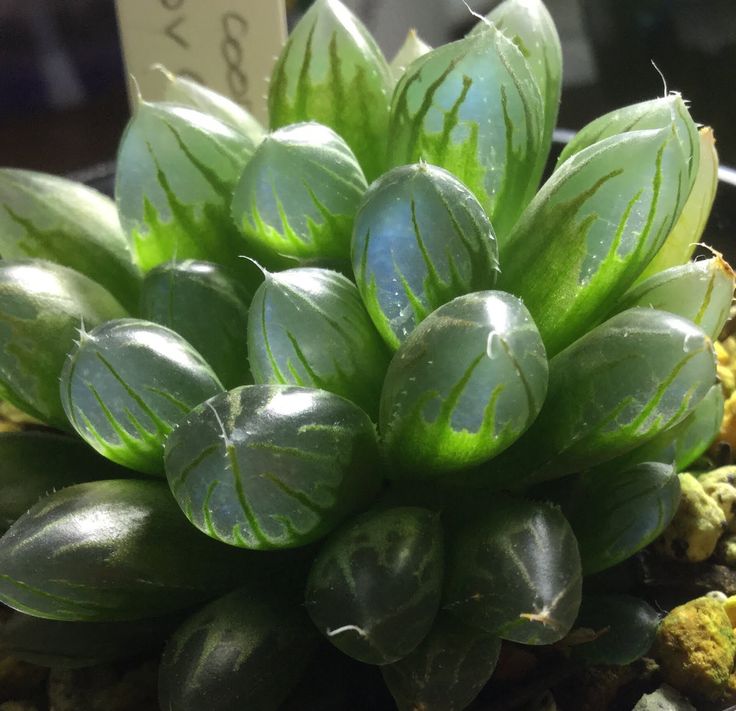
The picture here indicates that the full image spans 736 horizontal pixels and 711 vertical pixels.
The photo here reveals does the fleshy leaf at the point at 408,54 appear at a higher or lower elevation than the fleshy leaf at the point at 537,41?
lower

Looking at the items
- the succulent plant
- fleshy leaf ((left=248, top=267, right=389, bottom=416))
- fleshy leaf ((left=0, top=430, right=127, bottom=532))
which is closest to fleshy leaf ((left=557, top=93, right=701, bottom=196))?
the succulent plant

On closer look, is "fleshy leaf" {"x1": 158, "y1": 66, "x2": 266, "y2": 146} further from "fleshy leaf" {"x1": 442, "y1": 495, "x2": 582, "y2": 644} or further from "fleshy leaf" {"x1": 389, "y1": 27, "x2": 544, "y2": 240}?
"fleshy leaf" {"x1": 442, "y1": 495, "x2": 582, "y2": 644}

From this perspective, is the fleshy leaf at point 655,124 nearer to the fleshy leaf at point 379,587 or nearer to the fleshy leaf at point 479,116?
the fleshy leaf at point 479,116

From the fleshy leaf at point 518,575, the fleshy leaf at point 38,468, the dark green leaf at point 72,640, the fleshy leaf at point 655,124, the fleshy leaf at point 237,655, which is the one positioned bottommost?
the dark green leaf at point 72,640

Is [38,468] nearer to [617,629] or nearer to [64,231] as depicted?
[64,231]

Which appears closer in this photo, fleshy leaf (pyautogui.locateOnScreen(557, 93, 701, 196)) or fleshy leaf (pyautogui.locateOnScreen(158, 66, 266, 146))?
fleshy leaf (pyautogui.locateOnScreen(557, 93, 701, 196))

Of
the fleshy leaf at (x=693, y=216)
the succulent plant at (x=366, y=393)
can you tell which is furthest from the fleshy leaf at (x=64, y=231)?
the fleshy leaf at (x=693, y=216)
